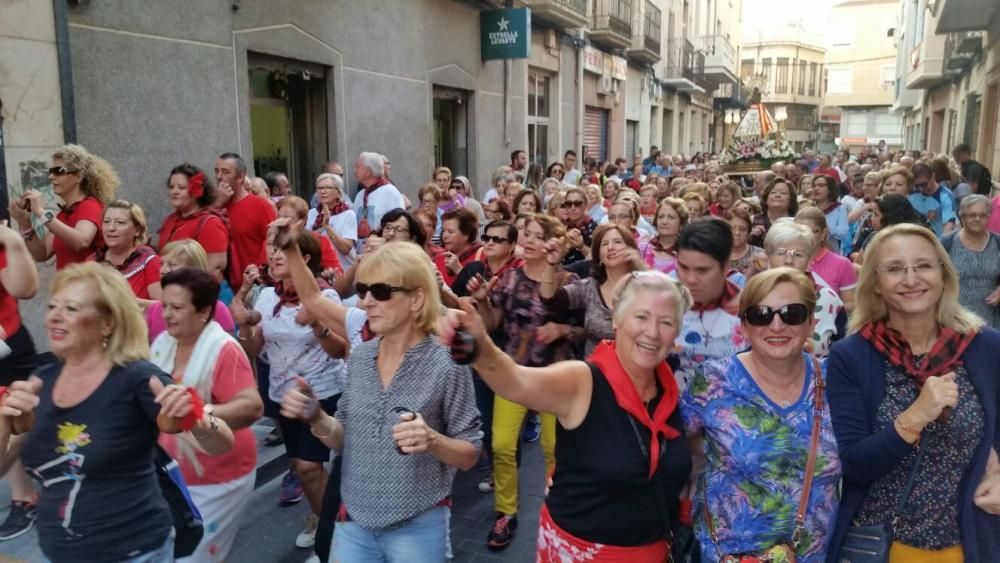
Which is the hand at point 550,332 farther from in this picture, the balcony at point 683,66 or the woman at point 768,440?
the balcony at point 683,66

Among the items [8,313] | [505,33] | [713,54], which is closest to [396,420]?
[8,313]

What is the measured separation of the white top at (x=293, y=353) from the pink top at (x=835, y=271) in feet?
9.12

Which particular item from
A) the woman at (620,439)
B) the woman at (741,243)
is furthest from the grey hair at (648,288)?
the woman at (741,243)

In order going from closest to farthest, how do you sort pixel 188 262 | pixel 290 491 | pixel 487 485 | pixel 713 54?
pixel 188 262
pixel 290 491
pixel 487 485
pixel 713 54

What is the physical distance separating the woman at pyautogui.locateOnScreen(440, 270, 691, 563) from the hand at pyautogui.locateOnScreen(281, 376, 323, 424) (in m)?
0.60

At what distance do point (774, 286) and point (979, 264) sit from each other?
13.4 ft

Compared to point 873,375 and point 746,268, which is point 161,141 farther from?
point 873,375

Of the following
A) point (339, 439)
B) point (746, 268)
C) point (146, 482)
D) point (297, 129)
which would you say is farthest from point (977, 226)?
point (297, 129)

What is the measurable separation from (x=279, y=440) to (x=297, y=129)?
207 inches

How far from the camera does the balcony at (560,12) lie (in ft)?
48.2

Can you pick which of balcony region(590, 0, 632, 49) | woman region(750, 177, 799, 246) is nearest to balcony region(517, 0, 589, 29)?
balcony region(590, 0, 632, 49)

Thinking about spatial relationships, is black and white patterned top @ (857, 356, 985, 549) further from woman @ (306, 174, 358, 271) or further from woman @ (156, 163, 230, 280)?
woman @ (306, 174, 358, 271)

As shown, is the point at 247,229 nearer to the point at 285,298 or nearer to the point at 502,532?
the point at 285,298

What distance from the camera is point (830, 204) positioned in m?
7.63
